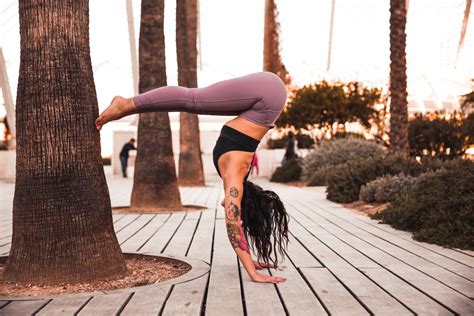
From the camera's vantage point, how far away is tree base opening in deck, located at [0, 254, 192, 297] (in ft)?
16.1

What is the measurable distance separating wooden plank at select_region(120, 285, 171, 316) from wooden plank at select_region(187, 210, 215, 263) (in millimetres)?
1531

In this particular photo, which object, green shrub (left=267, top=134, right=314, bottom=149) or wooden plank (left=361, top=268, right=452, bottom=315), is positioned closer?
wooden plank (left=361, top=268, right=452, bottom=315)

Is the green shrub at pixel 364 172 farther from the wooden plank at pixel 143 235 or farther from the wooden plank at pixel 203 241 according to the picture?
the wooden plank at pixel 143 235

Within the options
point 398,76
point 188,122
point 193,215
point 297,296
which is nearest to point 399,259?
point 297,296

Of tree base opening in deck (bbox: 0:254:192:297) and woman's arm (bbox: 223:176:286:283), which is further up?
woman's arm (bbox: 223:176:286:283)

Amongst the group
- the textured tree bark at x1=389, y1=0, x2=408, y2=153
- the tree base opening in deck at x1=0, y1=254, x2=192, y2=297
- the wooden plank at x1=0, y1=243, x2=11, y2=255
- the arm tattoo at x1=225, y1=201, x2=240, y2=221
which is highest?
the textured tree bark at x1=389, y1=0, x2=408, y2=153

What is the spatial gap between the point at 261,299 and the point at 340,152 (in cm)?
1948

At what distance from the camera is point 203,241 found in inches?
307

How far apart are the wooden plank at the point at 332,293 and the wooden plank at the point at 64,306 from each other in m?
1.53

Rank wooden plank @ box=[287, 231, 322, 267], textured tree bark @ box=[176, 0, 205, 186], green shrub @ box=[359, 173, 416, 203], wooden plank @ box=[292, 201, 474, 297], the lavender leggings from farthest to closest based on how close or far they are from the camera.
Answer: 1. textured tree bark @ box=[176, 0, 205, 186]
2. green shrub @ box=[359, 173, 416, 203]
3. wooden plank @ box=[287, 231, 322, 267]
4. wooden plank @ box=[292, 201, 474, 297]
5. the lavender leggings

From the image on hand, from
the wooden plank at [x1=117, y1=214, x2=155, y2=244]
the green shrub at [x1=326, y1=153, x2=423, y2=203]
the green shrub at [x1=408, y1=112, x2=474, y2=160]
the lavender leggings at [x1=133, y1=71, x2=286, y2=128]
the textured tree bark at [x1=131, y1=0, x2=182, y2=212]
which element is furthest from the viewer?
the green shrub at [x1=408, y1=112, x2=474, y2=160]

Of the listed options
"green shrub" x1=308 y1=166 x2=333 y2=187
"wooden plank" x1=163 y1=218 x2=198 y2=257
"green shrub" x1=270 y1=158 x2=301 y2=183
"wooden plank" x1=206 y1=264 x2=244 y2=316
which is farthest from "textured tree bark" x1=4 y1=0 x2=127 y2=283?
"green shrub" x1=270 y1=158 x2=301 y2=183

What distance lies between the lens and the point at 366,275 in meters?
5.46

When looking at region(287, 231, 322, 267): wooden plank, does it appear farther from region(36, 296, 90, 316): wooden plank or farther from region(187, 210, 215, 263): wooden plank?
region(36, 296, 90, 316): wooden plank
